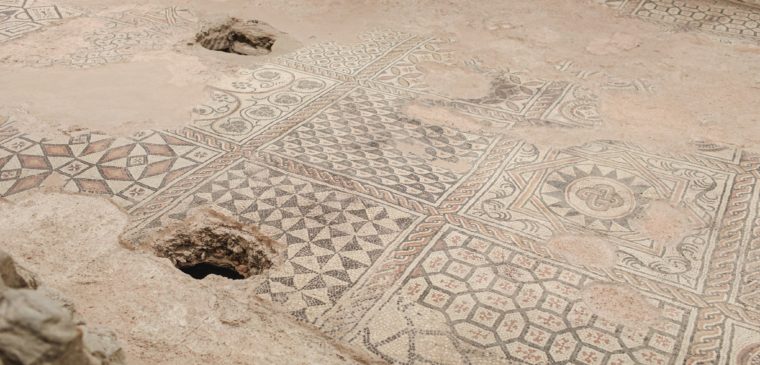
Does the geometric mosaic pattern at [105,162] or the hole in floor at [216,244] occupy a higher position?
the geometric mosaic pattern at [105,162]

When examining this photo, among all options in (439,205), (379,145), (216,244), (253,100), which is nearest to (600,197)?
(439,205)

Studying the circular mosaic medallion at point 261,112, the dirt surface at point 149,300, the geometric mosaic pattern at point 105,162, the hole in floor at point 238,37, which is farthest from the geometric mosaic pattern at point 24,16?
the dirt surface at point 149,300

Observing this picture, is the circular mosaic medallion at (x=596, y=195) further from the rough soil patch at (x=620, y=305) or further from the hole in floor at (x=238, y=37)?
the hole in floor at (x=238, y=37)

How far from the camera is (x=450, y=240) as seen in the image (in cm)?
253

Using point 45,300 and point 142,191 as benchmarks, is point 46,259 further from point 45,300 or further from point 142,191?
point 45,300

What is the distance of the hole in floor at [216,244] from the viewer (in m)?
2.47

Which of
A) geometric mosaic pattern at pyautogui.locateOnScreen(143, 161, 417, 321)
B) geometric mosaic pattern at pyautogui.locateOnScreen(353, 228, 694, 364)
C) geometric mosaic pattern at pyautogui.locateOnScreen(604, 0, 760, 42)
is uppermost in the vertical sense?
geometric mosaic pattern at pyautogui.locateOnScreen(143, 161, 417, 321)

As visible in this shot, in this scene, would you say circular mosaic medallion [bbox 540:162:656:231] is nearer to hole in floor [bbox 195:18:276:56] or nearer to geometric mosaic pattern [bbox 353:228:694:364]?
geometric mosaic pattern [bbox 353:228:694:364]

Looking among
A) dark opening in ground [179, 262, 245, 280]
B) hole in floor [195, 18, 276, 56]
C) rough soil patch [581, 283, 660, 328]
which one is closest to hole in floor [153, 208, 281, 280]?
dark opening in ground [179, 262, 245, 280]

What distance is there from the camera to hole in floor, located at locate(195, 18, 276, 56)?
164 inches

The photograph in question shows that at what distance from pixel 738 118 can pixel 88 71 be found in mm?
3275

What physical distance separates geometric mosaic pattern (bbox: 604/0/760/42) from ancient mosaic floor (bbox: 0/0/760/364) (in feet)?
3.67

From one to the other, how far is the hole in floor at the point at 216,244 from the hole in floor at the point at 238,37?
184 centimetres

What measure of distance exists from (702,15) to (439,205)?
9.59 ft
